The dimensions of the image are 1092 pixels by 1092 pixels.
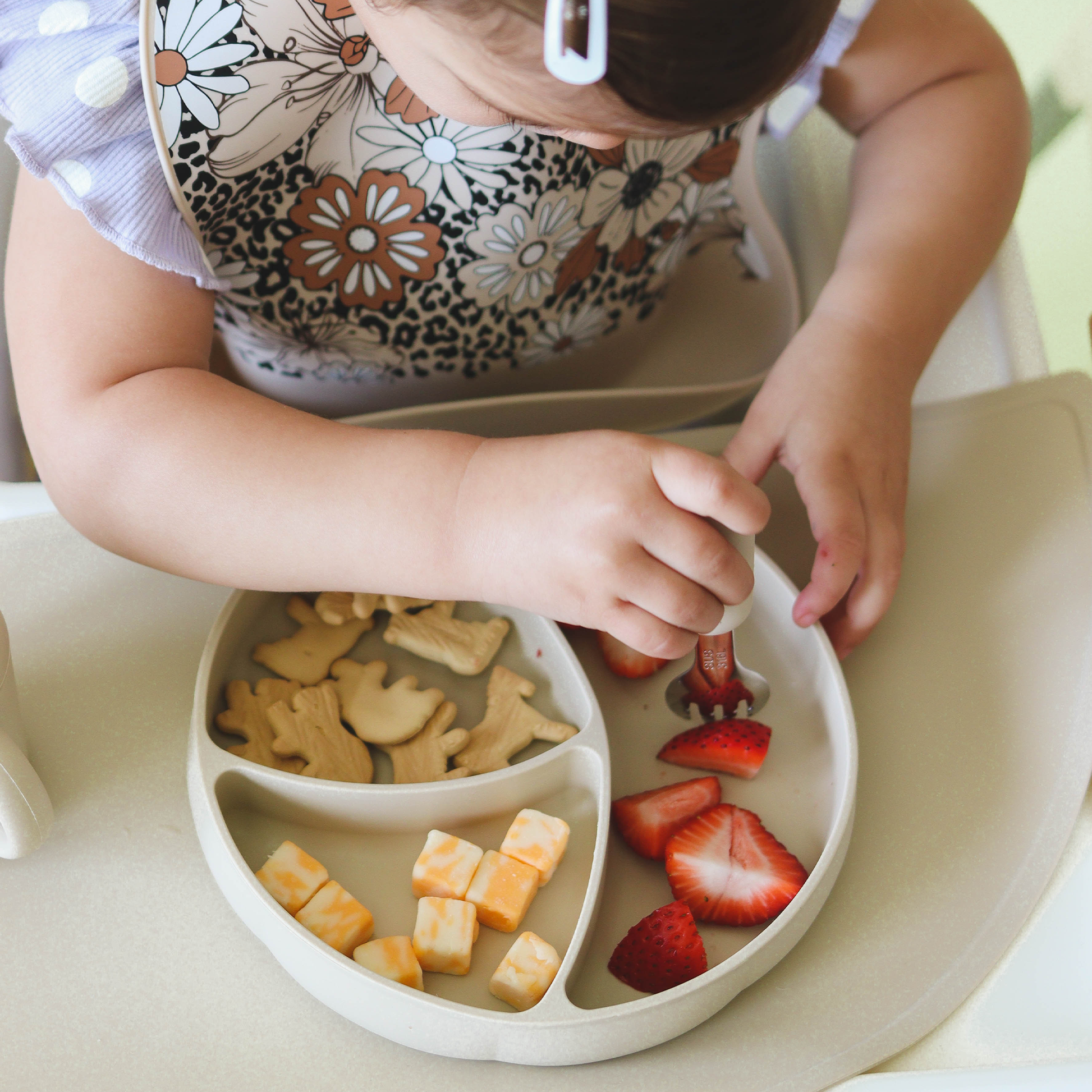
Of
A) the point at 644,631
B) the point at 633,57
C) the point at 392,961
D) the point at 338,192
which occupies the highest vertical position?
the point at 633,57

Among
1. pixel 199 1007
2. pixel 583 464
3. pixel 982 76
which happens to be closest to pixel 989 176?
pixel 982 76

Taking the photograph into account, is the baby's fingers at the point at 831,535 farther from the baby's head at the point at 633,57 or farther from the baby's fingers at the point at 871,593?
the baby's head at the point at 633,57

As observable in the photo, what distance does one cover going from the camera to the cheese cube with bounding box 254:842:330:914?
426 mm

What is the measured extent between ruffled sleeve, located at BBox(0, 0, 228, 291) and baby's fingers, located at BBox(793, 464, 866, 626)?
351 millimetres

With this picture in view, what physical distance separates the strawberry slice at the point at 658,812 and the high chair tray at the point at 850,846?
0.23 feet

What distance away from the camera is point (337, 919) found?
0.42 metres

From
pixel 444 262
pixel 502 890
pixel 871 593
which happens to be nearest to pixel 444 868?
pixel 502 890

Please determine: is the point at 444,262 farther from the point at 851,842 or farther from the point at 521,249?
the point at 851,842

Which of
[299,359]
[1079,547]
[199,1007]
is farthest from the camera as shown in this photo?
[299,359]

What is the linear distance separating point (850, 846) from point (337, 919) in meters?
0.23

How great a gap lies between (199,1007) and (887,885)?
296 mm

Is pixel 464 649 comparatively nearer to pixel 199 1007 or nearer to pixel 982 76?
pixel 199 1007

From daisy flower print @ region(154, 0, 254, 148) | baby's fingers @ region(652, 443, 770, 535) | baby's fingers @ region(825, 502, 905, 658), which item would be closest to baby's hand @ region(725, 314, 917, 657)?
baby's fingers @ region(825, 502, 905, 658)

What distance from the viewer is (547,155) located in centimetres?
59
